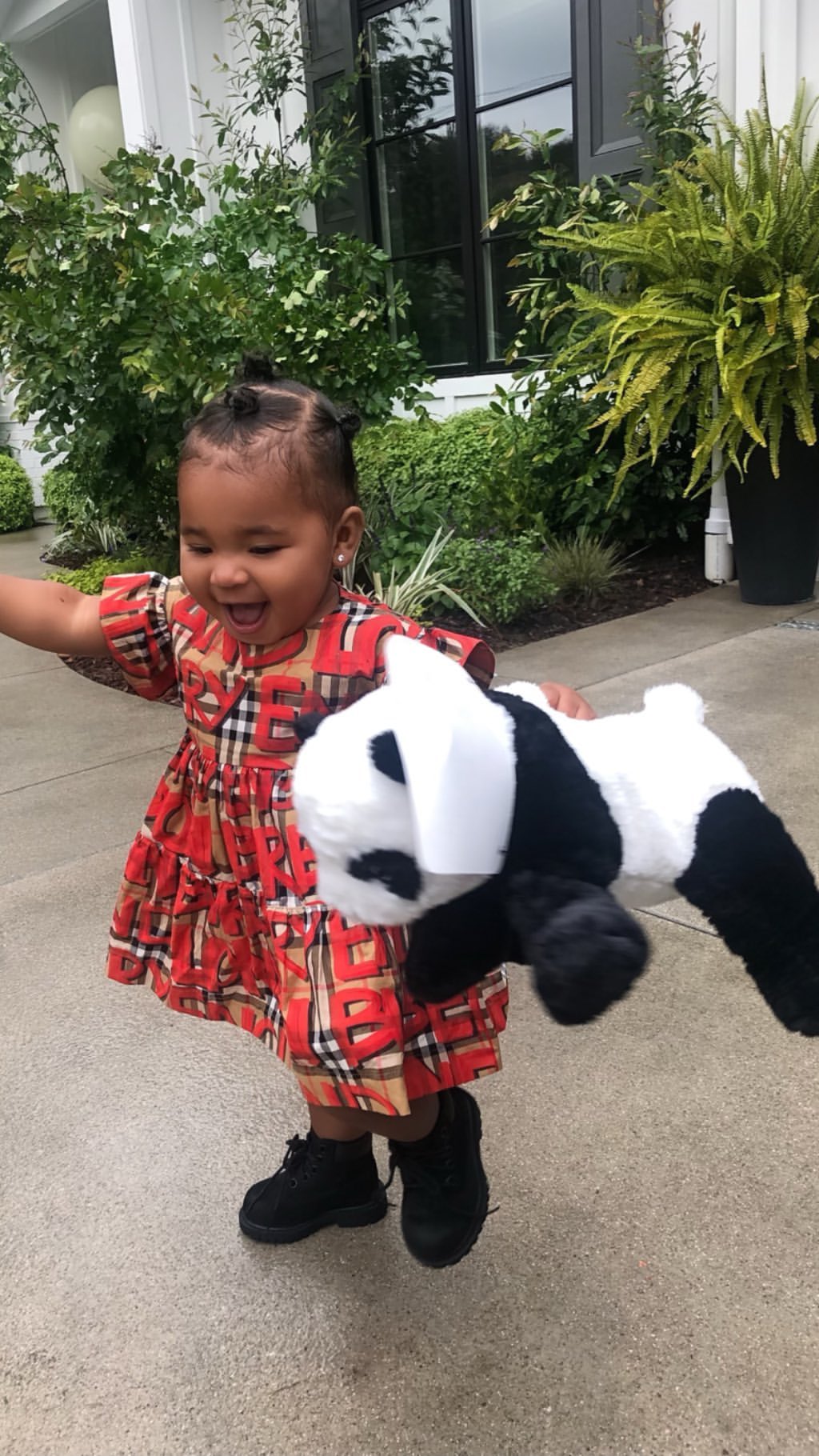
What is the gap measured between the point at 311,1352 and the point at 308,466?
121 centimetres

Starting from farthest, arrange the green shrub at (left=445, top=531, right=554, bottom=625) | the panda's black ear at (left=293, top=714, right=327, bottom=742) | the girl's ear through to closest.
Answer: the green shrub at (left=445, top=531, right=554, bottom=625)
the girl's ear
the panda's black ear at (left=293, top=714, right=327, bottom=742)

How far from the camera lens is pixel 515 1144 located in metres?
1.87

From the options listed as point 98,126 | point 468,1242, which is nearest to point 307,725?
point 468,1242

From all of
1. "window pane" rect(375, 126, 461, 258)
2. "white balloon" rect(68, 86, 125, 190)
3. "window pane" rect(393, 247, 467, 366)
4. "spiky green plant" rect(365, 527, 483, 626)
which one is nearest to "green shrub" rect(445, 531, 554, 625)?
"spiky green plant" rect(365, 527, 483, 626)

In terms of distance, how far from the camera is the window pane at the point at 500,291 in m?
7.41

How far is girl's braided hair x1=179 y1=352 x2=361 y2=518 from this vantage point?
4.56 feet

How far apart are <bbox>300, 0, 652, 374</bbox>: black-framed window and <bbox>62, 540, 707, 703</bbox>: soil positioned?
7.21 ft

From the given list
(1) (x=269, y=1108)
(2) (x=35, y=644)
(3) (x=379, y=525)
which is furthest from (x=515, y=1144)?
(3) (x=379, y=525)

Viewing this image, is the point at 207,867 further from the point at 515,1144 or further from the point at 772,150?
the point at 772,150

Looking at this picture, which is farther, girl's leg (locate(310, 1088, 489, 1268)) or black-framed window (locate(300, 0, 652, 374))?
black-framed window (locate(300, 0, 652, 374))

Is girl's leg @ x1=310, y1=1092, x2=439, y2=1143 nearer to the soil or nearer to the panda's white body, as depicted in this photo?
the panda's white body

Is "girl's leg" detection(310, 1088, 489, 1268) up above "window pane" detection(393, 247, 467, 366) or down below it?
below

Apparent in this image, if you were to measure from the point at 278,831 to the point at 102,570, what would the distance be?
228 inches

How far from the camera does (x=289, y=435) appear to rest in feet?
4.60
